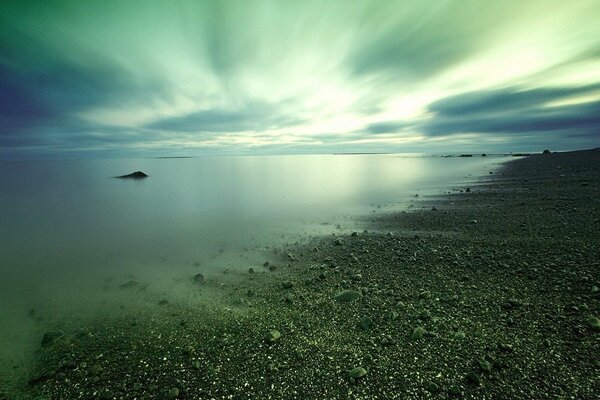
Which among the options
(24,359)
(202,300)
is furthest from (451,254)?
(24,359)

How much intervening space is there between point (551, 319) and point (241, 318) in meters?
6.76

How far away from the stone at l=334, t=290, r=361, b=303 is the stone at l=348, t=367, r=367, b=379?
90.3 inches

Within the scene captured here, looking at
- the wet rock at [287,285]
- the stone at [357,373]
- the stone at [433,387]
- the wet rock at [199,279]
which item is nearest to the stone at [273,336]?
the stone at [357,373]

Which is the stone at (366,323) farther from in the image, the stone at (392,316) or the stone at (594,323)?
the stone at (594,323)

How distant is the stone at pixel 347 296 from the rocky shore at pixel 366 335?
4 centimetres

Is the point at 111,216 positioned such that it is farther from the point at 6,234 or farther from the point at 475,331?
the point at 475,331

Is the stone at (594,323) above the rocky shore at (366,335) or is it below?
above

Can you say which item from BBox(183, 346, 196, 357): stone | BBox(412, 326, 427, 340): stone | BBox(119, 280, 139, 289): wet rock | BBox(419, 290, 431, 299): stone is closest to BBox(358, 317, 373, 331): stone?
BBox(412, 326, 427, 340): stone

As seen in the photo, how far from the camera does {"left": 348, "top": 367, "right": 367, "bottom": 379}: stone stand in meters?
4.40

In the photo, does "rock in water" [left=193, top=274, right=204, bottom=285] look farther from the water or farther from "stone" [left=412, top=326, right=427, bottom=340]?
"stone" [left=412, top=326, right=427, bottom=340]

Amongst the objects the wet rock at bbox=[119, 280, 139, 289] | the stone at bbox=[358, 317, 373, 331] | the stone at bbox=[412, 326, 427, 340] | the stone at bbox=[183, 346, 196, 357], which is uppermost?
the stone at bbox=[412, 326, 427, 340]

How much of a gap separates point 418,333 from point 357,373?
165 centimetres

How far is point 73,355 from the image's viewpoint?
17.5ft

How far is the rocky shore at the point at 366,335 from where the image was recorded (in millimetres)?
4293
